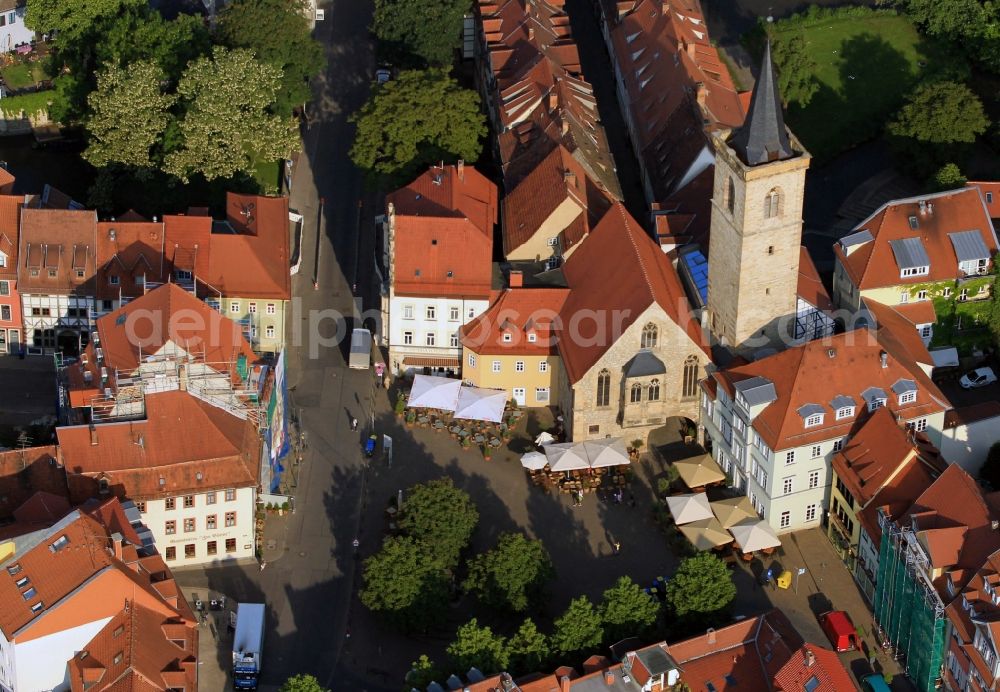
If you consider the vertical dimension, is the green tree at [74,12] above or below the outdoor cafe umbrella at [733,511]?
above

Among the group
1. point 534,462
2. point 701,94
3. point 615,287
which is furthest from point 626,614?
point 701,94

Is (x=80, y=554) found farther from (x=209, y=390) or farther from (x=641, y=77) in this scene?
(x=641, y=77)

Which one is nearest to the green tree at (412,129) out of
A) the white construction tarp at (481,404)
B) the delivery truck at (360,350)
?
the delivery truck at (360,350)

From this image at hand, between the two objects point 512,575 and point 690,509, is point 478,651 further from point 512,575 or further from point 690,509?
point 690,509

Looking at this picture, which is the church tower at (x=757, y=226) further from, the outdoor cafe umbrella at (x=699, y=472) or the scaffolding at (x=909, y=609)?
the scaffolding at (x=909, y=609)

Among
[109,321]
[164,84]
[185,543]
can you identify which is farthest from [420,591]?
[164,84]

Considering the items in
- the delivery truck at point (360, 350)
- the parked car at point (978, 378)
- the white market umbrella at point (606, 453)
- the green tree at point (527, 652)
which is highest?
the delivery truck at point (360, 350)
